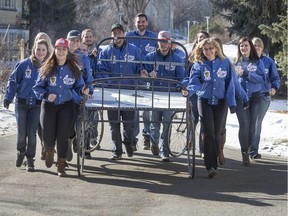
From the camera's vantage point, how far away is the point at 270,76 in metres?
9.90

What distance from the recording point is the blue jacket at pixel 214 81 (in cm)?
827

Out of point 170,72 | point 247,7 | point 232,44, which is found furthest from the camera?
point 232,44

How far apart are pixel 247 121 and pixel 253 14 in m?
13.4

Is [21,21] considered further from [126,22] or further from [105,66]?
[105,66]

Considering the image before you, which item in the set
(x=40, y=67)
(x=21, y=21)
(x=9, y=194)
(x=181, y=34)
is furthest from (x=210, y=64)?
(x=181, y=34)

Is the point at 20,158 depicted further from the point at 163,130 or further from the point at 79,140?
the point at 163,130

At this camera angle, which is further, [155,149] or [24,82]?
[155,149]

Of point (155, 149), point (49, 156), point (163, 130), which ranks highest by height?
point (163, 130)

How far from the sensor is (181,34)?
258 feet

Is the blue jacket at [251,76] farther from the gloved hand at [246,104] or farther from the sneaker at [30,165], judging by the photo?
the sneaker at [30,165]

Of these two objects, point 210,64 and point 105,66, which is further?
point 105,66

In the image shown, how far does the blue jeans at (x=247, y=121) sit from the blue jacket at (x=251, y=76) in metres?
0.15

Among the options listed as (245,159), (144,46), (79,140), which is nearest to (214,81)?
(245,159)

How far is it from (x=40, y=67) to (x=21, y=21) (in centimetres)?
3588
